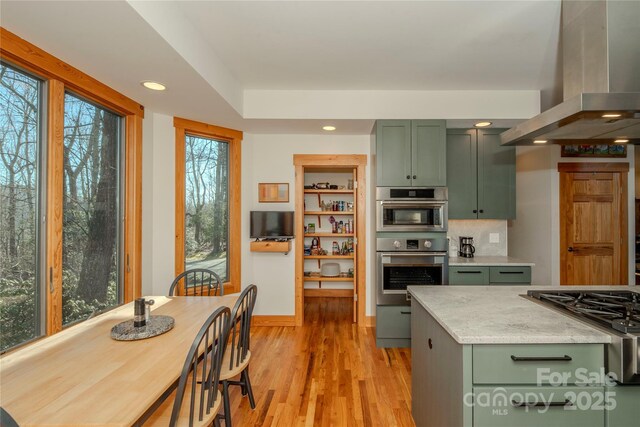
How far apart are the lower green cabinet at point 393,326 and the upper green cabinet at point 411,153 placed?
1.34 m

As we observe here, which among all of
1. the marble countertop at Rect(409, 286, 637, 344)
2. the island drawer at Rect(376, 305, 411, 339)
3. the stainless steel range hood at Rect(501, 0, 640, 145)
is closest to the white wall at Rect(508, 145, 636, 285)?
the island drawer at Rect(376, 305, 411, 339)

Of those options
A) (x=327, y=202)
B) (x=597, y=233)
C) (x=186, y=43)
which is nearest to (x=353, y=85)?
(x=186, y=43)

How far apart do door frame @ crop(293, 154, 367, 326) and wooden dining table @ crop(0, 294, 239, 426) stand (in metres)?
2.09

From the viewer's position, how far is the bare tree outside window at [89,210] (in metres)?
2.14

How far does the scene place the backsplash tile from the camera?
376 centimetres

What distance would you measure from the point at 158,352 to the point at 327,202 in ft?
12.6

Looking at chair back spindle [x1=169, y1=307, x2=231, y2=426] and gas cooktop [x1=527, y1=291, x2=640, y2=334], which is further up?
gas cooktop [x1=527, y1=291, x2=640, y2=334]

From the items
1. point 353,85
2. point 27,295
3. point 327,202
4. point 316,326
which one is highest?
point 353,85

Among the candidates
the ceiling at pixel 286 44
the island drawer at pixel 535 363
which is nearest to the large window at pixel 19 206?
the ceiling at pixel 286 44

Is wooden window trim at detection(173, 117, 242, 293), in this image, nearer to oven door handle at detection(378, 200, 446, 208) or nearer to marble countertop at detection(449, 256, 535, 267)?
oven door handle at detection(378, 200, 446, 208)

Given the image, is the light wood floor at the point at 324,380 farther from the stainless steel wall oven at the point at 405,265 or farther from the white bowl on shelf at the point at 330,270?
the white bowl on shelf at the point at 330,270

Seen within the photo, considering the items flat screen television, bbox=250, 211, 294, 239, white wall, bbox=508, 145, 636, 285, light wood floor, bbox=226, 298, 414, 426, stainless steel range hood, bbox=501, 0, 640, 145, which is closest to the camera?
stainless steel range hood, bbox=501, 0, 640, 145

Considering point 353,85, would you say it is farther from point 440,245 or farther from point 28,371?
point 28,371

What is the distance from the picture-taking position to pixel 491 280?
3.20 metres
